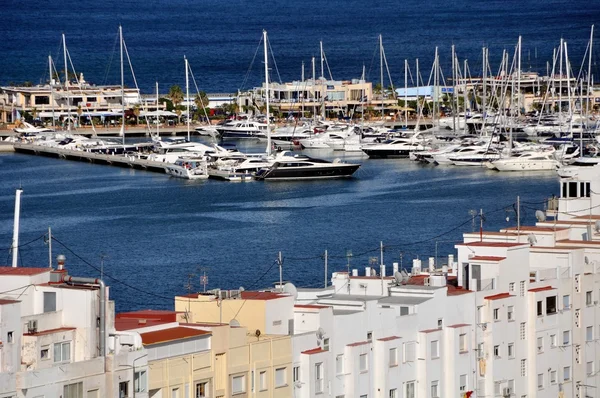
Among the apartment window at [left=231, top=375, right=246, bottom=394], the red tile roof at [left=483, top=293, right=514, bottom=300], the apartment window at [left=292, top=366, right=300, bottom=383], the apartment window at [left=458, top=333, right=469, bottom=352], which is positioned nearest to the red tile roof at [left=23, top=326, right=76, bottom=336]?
the apartment window at [left=231, top=375, right=246, bottom=394]

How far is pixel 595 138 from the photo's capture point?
75438mm

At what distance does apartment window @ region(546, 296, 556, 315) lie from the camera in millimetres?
27000

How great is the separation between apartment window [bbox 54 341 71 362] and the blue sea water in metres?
110

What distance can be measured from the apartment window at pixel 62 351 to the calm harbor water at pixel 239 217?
53.2 feet

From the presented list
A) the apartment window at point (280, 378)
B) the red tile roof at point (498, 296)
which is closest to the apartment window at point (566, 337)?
the red tile roof at point (498, 296)

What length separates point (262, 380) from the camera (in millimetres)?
22094

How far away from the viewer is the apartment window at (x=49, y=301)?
802 inches

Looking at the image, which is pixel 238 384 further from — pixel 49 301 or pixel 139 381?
pixel 49 301

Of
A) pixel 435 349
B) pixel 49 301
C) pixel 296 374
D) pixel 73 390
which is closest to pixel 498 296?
pixel 435 349

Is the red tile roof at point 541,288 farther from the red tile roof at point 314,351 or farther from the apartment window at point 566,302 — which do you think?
the red tile roof at point 314,351

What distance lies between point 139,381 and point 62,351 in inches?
33.0

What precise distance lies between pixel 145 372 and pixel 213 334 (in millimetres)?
1492

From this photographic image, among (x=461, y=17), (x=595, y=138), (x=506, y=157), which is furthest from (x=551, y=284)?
(x=461, y=17)

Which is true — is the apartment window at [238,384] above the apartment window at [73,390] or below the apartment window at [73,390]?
below
